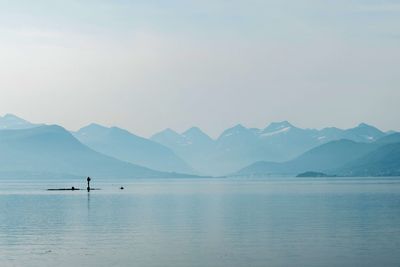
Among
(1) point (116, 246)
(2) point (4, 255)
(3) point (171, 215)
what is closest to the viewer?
(2) point (4, 255)

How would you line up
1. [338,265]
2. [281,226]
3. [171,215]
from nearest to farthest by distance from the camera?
[338,265] < [281,226] < [171,215]

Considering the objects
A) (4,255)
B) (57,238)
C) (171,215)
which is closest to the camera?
(4,255)

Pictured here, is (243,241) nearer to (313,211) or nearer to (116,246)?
(116,246)

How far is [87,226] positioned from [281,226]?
27.0m

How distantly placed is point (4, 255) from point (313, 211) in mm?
68096

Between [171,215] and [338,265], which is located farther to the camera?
[171,215]

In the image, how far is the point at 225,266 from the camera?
60.0 metres

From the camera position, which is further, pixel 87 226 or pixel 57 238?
pixel 87 226

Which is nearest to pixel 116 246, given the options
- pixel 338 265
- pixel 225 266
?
pixel 225 266

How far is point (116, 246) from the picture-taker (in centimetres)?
7338

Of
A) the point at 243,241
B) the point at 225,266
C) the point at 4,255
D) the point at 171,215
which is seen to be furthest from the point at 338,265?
the point at 171,215

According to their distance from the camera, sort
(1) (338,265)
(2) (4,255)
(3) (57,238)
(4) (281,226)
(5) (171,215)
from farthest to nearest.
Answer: (5) (171,215) < (4) (281,226) < (3) (57,238) < (2) (4,255) < (1) (338,265)

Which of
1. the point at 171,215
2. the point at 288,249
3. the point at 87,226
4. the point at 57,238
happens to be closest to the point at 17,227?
the point at 87,226

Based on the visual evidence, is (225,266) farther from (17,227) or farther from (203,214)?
(203,214)
